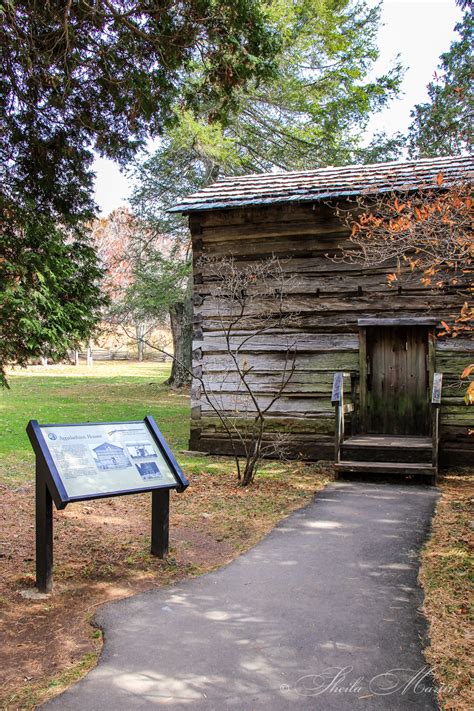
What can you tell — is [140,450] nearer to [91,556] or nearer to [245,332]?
[91,556]

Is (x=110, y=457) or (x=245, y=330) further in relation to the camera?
(x=245, y=330)

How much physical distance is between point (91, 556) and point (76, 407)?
508 inches

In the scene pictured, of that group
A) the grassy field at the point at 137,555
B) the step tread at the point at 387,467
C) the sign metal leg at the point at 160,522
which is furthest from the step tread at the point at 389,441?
the sign metal leg at the point at 160,522

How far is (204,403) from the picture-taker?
12125mm

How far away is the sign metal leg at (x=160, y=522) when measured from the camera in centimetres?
570

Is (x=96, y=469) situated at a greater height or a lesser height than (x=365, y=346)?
lesser

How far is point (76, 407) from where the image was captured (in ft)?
60.2

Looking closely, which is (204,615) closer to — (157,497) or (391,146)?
(157,497)

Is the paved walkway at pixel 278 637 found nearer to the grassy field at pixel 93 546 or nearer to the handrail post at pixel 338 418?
the grassy field at pixel 93 546

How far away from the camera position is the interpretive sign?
489 centimetres

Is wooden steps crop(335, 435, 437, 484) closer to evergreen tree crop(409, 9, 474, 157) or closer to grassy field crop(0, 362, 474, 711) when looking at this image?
grassy field crop(0, 362, 474, 711)

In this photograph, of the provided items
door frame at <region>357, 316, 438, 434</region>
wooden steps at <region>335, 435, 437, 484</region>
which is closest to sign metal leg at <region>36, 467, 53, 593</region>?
wooden steps at <region>335, 435, 437, 484</region>

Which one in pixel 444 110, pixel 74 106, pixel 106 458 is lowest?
pixel 106 458

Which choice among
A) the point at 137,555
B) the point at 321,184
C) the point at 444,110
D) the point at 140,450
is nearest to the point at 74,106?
the point at 140,450
